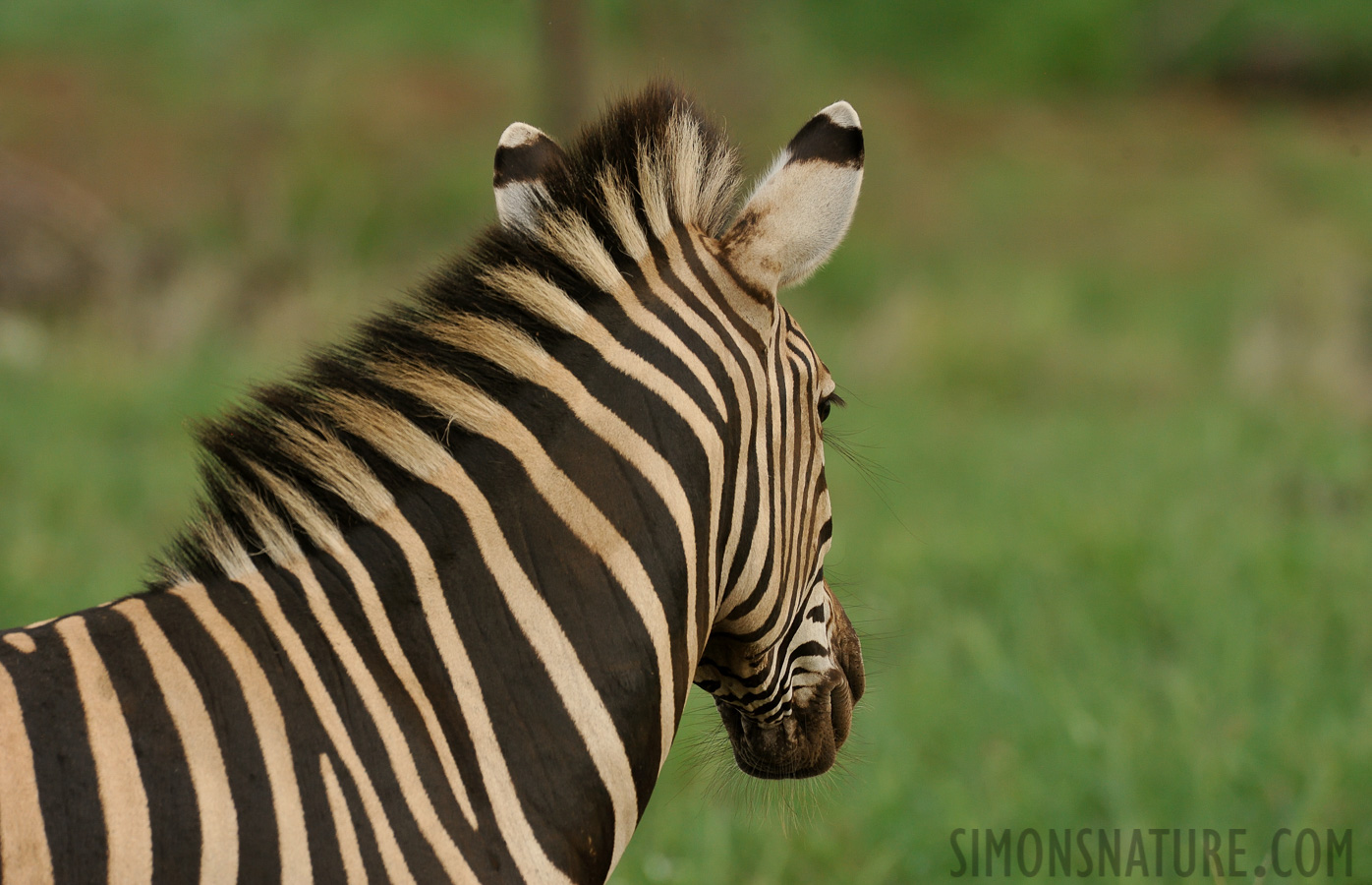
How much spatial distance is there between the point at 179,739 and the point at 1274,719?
3934mm

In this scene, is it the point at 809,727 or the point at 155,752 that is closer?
the point at 155,752

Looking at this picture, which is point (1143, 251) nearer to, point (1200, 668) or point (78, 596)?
point (1200, 668)

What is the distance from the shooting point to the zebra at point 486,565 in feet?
4.75

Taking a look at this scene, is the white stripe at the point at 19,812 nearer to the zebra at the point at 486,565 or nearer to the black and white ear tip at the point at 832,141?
the zebra at the point at 486,565

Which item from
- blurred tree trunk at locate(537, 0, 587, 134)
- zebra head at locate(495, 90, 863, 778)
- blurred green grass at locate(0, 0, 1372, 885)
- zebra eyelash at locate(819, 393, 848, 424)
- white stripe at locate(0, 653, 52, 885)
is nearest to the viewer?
white stripe at locate(0, 653, 52, 885)

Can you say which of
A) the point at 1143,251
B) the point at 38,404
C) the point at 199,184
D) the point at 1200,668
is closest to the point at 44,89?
the point at 199,184

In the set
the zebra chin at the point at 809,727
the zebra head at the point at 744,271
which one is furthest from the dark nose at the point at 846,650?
the zebra head at the point at 744,271

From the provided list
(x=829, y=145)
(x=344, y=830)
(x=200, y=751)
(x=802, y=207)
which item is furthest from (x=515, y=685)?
(x=829, y=145)

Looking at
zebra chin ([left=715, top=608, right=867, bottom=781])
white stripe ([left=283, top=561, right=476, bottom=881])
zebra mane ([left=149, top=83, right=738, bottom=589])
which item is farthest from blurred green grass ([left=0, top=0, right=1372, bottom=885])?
white stripe ([left=283, top=561, right=476, bottom=881])

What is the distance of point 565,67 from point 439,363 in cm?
1097

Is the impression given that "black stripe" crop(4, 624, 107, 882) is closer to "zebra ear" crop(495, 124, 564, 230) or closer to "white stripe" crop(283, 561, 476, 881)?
"white stripe" crop(283, 561, 476, 881)

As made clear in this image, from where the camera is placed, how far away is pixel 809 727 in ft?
6.84

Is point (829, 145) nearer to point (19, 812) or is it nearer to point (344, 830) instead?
point (344, 830)

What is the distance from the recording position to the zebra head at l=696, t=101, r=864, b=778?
1798 mm
